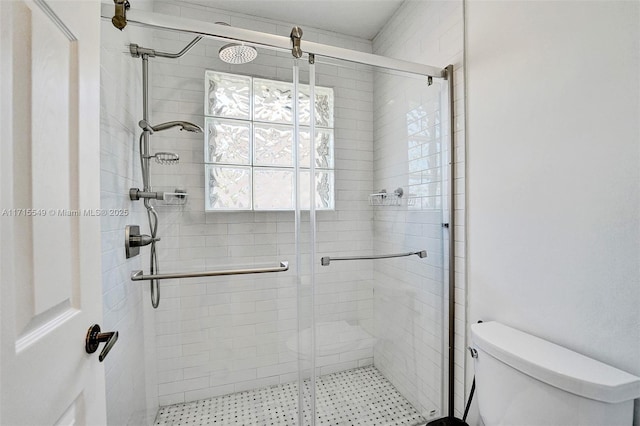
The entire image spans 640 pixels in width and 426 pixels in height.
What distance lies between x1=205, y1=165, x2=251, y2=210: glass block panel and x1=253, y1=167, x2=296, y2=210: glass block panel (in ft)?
0.16

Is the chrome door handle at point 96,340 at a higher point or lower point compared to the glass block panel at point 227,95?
lower

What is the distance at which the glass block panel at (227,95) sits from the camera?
1432 mm

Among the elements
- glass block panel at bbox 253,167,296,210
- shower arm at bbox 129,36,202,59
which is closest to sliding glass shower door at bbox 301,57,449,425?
glass block panel at bbox 253,167,296,210

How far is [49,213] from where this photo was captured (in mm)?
534

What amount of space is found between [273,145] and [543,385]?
147 centimetres

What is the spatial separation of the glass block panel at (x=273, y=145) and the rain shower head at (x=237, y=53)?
13.2 inches

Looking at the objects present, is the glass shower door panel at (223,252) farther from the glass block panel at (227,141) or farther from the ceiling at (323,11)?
the ceiling at (323,11)

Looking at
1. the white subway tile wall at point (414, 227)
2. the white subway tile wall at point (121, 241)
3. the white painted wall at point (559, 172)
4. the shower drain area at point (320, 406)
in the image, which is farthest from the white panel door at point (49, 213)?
the white painted wall at point (559, 172)

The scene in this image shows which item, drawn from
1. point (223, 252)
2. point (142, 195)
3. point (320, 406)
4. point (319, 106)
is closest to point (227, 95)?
point (319, 106)

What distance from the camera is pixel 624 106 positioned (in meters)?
0.84

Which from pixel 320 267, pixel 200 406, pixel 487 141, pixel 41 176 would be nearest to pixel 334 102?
pixel 487 141

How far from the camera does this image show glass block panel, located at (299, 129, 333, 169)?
1472mm

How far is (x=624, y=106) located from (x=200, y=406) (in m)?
2.16

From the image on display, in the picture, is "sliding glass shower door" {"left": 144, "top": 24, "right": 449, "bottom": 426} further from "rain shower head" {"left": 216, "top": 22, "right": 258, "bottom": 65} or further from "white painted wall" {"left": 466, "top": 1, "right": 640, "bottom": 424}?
"white painted wall" {"left": 466, "top": 1, "right": 640, "bottom": 424}
